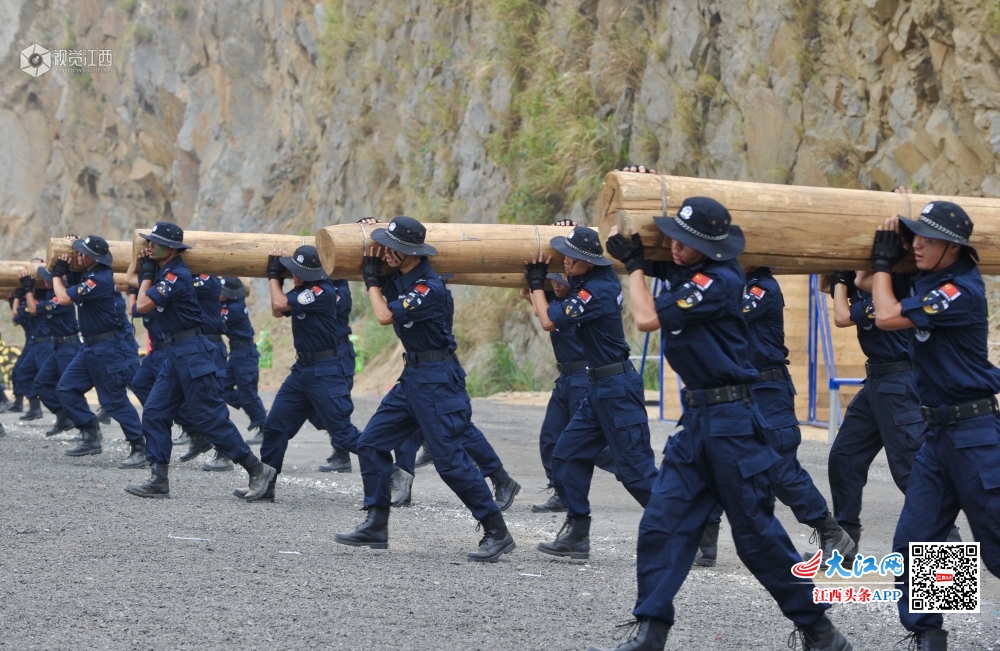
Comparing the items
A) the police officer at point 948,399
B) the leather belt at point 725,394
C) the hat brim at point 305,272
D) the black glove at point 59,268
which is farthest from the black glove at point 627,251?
the black glove at point 59,268

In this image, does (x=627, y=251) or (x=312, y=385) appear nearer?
(x=627, y=251)

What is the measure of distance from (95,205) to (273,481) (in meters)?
31.0

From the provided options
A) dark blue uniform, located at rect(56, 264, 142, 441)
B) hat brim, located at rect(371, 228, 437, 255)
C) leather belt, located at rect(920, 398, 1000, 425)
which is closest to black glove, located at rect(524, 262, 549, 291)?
hat brim, located at rect(371, 228, 437, 255)

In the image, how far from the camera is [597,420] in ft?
22.4

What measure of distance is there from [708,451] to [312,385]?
4.84 meters

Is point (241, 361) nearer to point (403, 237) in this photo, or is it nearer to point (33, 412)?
point (33, 412)

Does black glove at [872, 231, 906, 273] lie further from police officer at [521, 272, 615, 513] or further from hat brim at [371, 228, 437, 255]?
police officer at [521, 272, 615, 513]

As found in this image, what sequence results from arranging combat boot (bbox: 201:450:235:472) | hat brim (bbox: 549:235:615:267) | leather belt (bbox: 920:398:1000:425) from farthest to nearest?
combat boot (bbox: 201:450:235:472)
hat brim (bbox: 549:235:615:267)
leather belt (bbox: 920:398:1000:425)

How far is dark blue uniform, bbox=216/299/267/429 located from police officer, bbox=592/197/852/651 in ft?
27.0

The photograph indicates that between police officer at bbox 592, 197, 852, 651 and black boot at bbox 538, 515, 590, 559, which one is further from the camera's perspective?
black boot at bbox 538, 515, 590, 559

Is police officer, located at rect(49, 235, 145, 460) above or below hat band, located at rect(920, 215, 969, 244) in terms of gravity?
below

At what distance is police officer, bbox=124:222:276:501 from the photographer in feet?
28.2

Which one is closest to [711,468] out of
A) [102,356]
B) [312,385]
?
[312,385]

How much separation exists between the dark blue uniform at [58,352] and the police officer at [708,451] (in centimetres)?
937
